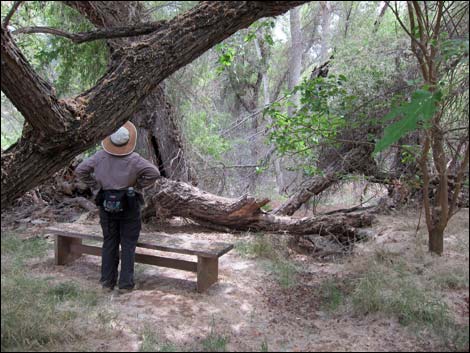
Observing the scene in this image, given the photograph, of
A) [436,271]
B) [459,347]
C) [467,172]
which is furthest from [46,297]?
[467,172]

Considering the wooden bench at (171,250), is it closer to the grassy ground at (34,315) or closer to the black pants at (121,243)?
the black pants at (121,243)

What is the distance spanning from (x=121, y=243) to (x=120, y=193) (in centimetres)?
68

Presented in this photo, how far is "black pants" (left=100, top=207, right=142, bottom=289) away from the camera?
199 inches

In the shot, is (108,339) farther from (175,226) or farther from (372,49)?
(372,49)

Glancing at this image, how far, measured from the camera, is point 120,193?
4.91m

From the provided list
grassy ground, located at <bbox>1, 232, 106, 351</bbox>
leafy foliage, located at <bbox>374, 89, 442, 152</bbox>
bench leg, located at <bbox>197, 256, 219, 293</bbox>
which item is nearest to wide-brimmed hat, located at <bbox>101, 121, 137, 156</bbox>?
bench leg, located at <bbox>197, 256, 219, 293</bbox>

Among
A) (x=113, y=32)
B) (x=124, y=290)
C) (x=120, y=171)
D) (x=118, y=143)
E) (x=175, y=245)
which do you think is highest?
(x=113, y=32)

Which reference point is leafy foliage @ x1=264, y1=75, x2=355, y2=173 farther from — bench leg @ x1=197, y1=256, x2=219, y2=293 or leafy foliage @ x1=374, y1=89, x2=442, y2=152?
leafy foliage @ x1=374, y1=89, x2=442, y2=152

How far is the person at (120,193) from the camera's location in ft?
16.3

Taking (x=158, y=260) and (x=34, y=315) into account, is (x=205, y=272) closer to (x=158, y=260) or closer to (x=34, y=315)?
(x=158, y=260)

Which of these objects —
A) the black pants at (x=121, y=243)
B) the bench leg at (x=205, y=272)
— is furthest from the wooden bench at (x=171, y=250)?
the black pants at (x=121, y=243)

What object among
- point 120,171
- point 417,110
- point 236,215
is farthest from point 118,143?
point 417,110

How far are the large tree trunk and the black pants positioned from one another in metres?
1.32

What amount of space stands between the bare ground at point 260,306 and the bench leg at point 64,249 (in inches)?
5.0
